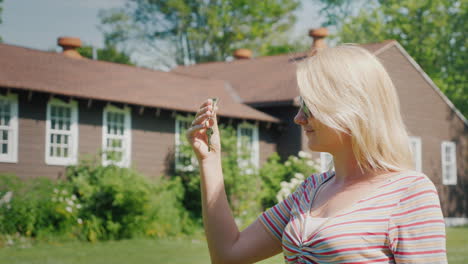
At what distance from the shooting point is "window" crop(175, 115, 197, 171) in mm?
17641

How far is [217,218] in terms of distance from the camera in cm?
220

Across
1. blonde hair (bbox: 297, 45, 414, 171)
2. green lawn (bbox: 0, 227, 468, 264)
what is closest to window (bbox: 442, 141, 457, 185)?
green lawn (bbox: 0, 227, 468, 264)

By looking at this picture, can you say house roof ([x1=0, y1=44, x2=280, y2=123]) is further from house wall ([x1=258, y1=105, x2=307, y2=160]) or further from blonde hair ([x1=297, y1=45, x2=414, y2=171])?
blonde hair ([x1=297, y1=45, x2=414, y2=171])

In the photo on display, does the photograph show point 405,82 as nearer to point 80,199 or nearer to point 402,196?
point 80,199

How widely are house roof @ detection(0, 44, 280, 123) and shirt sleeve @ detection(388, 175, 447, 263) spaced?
13.8 m

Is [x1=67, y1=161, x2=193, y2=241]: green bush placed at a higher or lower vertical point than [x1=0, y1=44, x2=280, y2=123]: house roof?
lower

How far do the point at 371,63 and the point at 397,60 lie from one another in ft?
72.9

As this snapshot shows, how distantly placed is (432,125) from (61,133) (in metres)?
15.1

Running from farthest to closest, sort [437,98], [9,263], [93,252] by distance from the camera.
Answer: [437,98]
[93,252]
[9,263]

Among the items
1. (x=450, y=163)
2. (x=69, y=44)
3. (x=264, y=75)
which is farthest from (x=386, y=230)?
(x=450, y=163)

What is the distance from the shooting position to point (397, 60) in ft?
76.3

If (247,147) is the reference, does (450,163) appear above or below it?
below

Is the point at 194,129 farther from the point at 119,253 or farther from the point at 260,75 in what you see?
the point at 260,75

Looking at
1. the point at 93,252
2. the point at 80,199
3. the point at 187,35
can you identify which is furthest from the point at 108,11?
the point at 93,252
